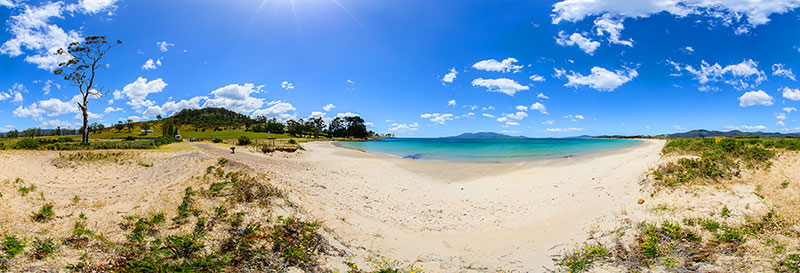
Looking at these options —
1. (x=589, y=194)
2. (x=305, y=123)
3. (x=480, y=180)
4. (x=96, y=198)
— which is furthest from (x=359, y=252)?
(x=305, y=123)

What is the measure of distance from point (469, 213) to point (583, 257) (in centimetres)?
409

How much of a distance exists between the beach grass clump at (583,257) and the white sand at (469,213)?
309 millimetres

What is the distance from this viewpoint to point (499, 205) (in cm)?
1002

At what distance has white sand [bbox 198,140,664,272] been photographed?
6.15 meters

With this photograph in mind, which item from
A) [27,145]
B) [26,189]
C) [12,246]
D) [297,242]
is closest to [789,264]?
[297,242]

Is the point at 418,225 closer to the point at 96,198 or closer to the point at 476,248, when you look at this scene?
the point at 476,248

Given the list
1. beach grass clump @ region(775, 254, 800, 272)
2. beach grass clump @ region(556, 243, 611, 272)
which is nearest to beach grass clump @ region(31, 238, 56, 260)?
beach grass clump @ region(556, 243, 611, 272)

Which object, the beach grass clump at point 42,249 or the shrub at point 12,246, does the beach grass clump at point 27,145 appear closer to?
the shrub at point 12,246

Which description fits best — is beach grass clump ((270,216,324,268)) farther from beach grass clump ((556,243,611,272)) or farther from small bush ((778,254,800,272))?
small bush ((778,254,800,272))

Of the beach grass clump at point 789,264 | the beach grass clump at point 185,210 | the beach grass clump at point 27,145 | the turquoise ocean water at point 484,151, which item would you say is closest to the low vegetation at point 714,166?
the beach grass clump at point 789,264

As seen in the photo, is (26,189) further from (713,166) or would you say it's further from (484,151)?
(484,151)

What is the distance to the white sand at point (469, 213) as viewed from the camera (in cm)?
615

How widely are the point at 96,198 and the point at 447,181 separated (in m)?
13.0

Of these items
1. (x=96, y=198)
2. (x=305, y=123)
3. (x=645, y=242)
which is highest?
(x=305, y=123)
